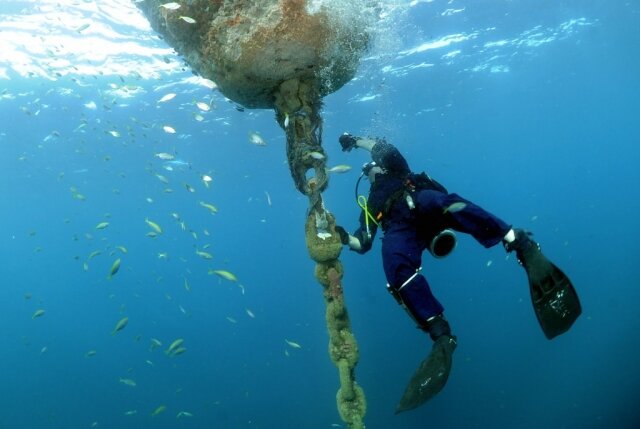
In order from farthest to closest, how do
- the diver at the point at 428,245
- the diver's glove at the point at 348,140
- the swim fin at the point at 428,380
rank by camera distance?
the diver's glove at the point at 348,140, the diver at the point at 428,245, the swim fin at the point at 428,380

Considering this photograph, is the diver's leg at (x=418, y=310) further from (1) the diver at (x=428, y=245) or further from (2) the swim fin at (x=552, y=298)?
(2) the swim fin at (x=552, y=298)

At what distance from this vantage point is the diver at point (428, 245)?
4602 millimetres

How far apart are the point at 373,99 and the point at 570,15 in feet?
39.1

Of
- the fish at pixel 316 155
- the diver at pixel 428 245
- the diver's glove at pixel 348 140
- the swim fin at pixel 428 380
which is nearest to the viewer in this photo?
the swim fin at pixel 428 380

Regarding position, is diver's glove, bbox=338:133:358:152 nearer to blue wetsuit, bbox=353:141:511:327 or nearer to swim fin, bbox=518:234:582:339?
blue wetsuit, bbox=353:141:511:327

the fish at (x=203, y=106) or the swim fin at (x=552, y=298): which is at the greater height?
the fish at (x=203, y=106)

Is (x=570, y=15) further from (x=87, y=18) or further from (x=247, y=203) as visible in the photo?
(x=247, y=203)

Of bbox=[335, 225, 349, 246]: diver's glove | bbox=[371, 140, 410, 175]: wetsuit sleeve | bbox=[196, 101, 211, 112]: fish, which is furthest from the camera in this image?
bbox=[196, 101, 211, 112]: fish

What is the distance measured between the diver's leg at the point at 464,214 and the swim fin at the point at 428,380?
156 centimetres

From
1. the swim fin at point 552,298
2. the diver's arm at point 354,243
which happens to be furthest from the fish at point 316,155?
the swim fin at point 552,298

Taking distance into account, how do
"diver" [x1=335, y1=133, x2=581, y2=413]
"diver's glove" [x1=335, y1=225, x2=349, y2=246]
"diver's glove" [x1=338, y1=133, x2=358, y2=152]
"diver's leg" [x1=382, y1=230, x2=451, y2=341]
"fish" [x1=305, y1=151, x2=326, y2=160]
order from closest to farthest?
"diver" [x1=335, y1=133, x2=581, y2=413], "diver's leg" [x1=382, y1=230, x2=451, y2=341], "fish" [x1=305, y1=151, x2=326, y2=160], "diver's glove" [x1=335, y1=225, x2=349, y2=246], "diver's glove" [x1=338, y1=133, x2=358, y2=152]

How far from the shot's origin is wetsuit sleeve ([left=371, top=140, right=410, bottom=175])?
580cm

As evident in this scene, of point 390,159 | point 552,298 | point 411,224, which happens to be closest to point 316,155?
point 390,159

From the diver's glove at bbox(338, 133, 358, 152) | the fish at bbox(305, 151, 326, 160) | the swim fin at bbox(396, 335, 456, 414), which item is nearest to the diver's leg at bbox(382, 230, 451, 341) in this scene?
the swim fin at bbox(396, 335, 456, 414)
